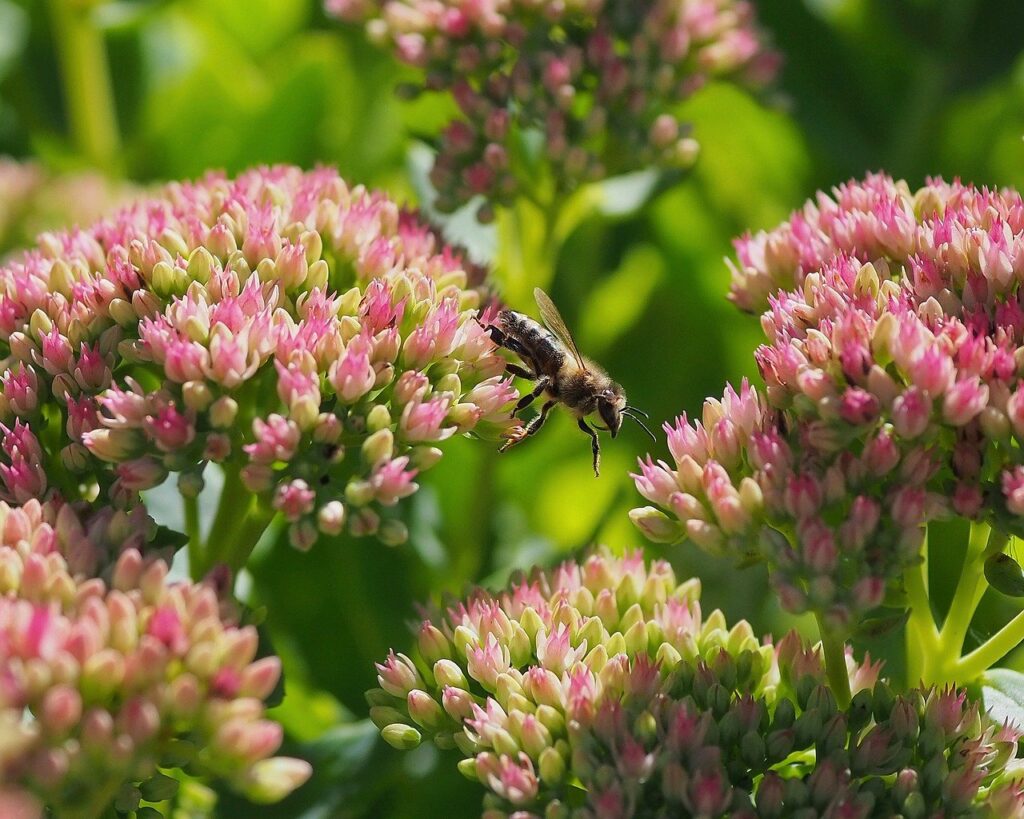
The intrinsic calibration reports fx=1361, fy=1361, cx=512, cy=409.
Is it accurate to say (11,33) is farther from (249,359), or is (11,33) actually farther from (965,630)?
(965,630)

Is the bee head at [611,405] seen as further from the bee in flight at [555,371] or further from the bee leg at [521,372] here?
the bee leg at [521,372]

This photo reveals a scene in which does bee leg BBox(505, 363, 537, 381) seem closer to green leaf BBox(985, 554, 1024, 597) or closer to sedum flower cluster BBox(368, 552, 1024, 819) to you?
sedum flower cluster BBox(368, 552, 1024, 819)

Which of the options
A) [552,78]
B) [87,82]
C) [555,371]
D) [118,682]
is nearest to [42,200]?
[87,82]

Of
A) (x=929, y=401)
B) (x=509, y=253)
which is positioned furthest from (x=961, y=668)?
(x=509, y=253)

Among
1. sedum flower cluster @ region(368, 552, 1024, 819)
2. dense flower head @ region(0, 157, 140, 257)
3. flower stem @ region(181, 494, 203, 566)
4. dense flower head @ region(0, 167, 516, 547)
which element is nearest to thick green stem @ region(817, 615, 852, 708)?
sedum flower cluster @ region(368, 552, 1024, 819)

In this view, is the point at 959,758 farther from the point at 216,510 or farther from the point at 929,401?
the point at 216,510

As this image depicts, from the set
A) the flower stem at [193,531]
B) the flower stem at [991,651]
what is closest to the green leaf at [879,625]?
the flower stem at [991,651]
